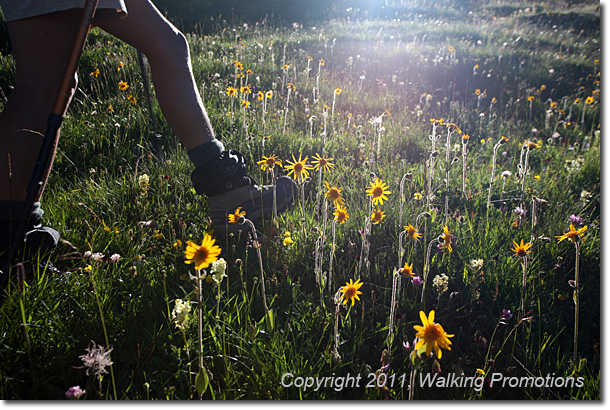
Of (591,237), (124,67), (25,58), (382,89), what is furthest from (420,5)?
(25,58)

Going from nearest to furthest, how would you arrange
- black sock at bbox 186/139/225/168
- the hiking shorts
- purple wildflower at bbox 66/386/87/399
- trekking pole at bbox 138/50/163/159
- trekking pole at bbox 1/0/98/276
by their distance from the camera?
1. purple wildflower at bbox 66/386/87/399
2. trekking pole at bbox 1/0/98/276
3. the hiking shorts
4. black sock at bbox 186/139/225/168
5. trekking pole at bbox 138/50/163/159

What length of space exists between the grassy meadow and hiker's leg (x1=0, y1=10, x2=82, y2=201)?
0.44 metres

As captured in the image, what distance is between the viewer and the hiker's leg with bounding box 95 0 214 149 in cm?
200

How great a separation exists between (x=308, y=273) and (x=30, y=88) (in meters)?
1.49

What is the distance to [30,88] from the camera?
1.69 metres

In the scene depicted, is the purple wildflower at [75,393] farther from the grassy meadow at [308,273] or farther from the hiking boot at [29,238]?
the hiking boot at [29,238]

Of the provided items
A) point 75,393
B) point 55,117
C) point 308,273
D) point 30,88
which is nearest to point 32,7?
point 30,88

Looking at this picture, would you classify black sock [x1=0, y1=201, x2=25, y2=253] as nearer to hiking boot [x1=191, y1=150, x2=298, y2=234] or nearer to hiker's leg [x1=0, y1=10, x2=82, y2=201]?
hiker's leg [x1=0, y1=10, x2=82, y2=201]

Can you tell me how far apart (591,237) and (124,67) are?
462cm

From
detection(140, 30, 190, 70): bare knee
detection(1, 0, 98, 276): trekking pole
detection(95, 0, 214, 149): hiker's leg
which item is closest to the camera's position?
detection(1, 0, 98, 276): trekking pole

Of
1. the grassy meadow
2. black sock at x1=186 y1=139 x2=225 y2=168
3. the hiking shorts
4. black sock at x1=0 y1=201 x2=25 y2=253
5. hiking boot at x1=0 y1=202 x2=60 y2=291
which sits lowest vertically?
→ the grassy meadow

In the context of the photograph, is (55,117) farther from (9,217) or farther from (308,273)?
(308,273)

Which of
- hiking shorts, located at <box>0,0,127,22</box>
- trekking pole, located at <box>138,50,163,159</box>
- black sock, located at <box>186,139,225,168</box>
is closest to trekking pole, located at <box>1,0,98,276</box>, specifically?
hiking shorts, located at <box>0,0,127,22</box>

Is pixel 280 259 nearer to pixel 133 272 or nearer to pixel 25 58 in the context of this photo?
pixel 133 272
